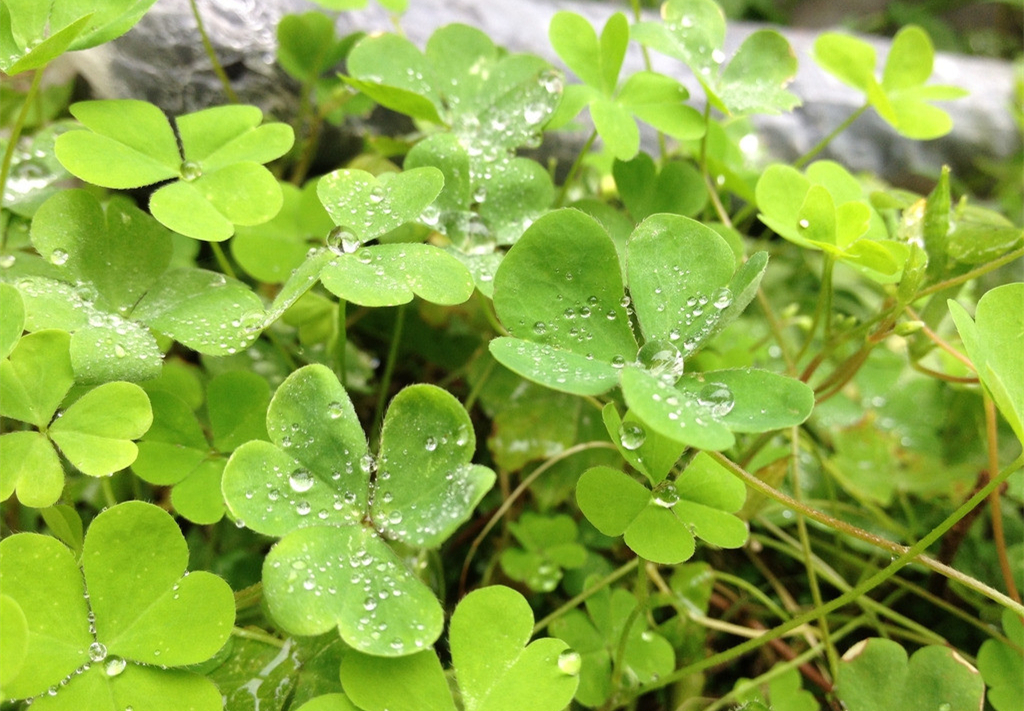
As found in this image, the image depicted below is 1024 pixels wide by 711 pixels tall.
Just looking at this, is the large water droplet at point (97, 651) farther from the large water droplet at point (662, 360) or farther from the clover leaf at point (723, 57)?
the clover leaf at point (723, 57)

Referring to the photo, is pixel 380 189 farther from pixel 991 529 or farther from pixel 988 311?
pixel 991 529

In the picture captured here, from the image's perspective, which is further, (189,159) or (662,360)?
(189,159)

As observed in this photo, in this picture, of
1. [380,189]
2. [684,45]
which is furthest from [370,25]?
[380,189]

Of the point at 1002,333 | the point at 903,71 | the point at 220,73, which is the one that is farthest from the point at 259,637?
the point at 903,71

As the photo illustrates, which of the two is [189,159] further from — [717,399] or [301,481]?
[717,399]

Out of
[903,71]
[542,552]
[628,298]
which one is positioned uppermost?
[903,71]

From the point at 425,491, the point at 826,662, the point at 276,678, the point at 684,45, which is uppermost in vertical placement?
the point at 684,45
